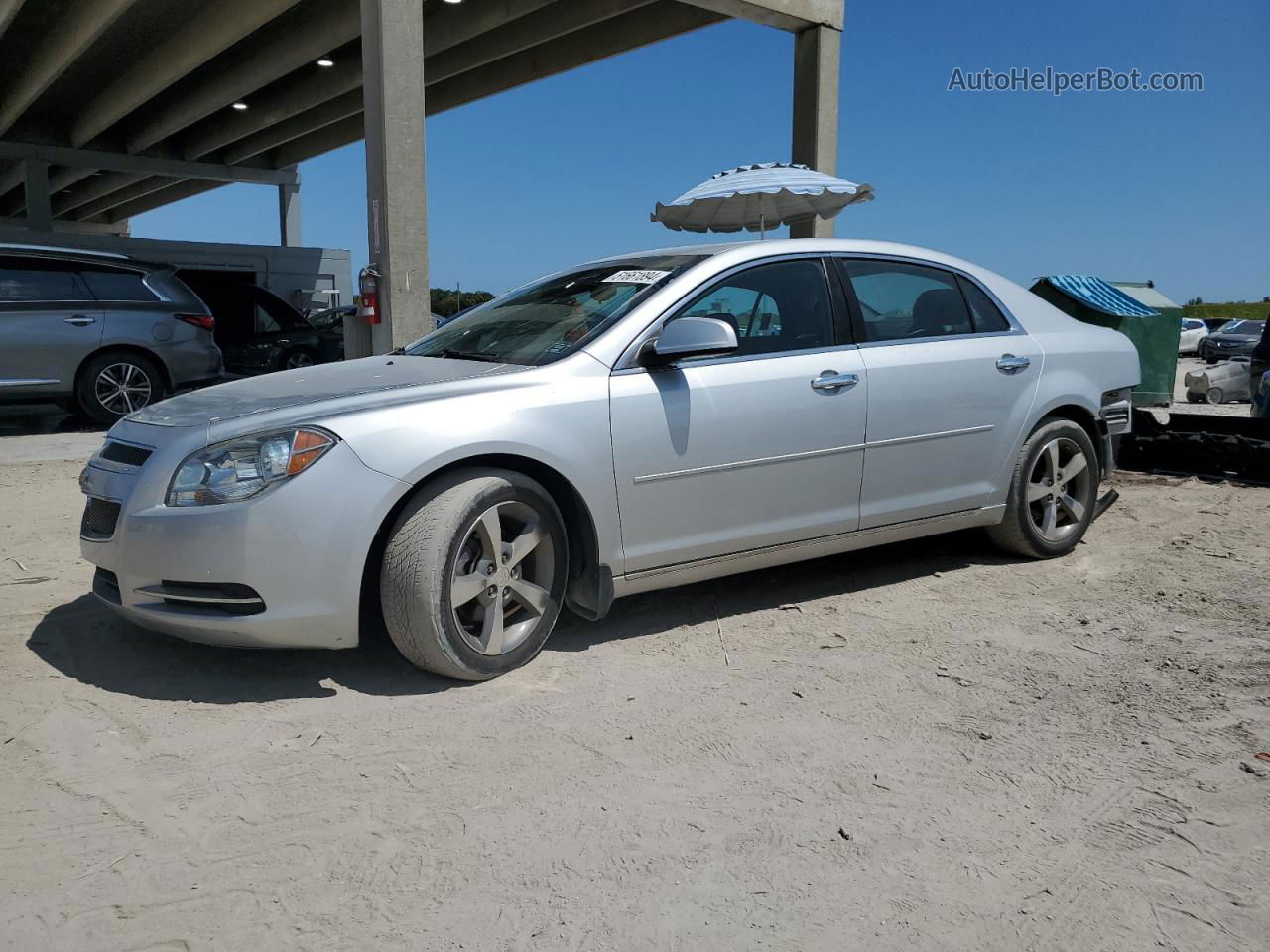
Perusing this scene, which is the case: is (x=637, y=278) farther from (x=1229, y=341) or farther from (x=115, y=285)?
(x=1229, y=341)

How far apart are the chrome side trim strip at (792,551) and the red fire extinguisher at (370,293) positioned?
791 centimetres

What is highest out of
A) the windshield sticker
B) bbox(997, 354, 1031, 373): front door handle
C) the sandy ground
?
the windshield sticker

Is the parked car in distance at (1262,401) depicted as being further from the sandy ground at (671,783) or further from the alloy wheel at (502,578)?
the alloy wheel at (502,578)

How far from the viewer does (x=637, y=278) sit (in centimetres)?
398

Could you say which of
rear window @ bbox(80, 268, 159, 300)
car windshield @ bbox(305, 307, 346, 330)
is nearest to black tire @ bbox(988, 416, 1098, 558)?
rear window @ bbox(80, 268, 159, 300)

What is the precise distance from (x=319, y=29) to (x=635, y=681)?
664 inches

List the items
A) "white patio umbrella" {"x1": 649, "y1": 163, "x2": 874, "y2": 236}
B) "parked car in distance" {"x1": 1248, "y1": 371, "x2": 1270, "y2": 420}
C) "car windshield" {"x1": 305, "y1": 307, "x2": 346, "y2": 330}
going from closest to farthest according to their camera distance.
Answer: "parked car in distance" {"x1": 1248, "y1": 371, "x2": 1270, "y2": 420}, "white patio umbrella" {"x1": 649, "y1": 163, "x2": 874, "y2": 236}, "car windshield" {"x1": 305, "y1": 307, "x2": 346, "y2": 330}

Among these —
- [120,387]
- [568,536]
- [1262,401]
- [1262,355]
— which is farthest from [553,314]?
[120,387]

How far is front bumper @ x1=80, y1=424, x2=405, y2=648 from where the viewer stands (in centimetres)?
301

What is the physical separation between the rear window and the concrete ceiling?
25.7ft

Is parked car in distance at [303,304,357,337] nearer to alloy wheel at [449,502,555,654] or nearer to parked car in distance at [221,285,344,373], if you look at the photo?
parked car in distance at [221,285,344,373]

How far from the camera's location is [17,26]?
1816cm

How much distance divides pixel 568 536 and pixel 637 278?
109 cm

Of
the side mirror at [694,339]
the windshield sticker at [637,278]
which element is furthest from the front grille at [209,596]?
the windshield sticker at [637,278]
